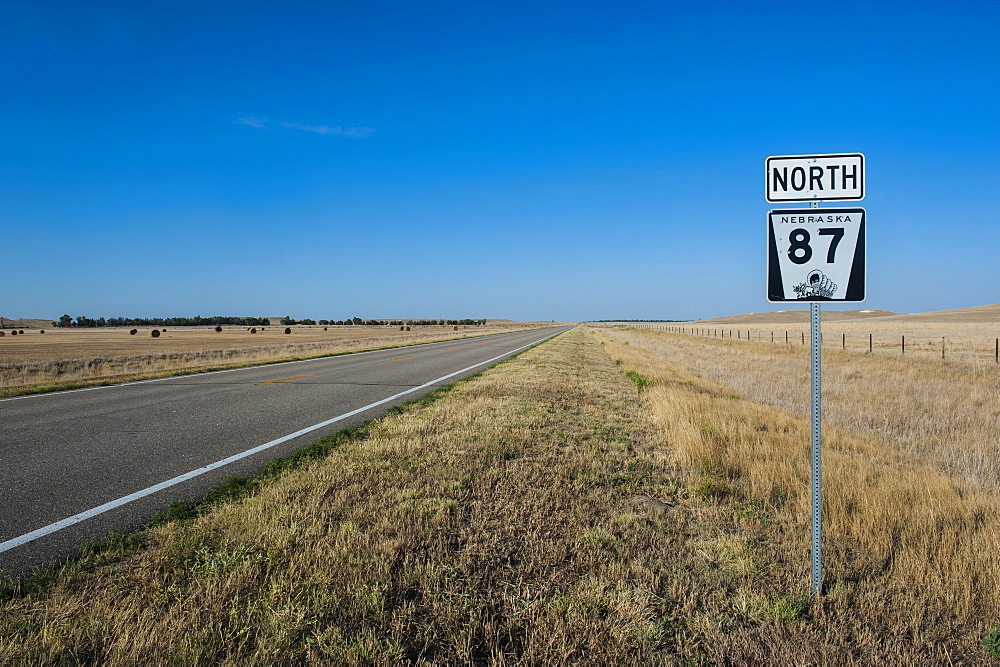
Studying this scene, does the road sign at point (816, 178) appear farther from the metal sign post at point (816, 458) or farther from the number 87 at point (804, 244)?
the number 87 at point (804, 244)

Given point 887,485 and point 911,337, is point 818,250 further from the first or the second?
point 911,337

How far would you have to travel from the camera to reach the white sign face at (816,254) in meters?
3.19

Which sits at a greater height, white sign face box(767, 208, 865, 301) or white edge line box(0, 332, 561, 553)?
white sign face box(767, 208, 865, 301)

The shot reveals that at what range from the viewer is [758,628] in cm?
280

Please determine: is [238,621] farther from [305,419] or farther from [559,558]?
[305,419]

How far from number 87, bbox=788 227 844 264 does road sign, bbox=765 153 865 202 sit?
0.27m

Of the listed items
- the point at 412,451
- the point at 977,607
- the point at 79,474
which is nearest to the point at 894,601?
the point at 977,607

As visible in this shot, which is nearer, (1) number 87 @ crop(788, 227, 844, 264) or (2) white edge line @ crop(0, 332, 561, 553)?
(1) number 87 @ crop(788, 227, 844, 264)

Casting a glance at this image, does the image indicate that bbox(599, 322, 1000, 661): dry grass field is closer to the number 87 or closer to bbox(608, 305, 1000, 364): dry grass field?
the number 87

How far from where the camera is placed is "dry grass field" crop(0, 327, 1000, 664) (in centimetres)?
257

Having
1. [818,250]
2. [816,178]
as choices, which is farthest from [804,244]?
[816,178]

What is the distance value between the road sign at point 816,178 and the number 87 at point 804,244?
268 millimetres

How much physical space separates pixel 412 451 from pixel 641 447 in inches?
122

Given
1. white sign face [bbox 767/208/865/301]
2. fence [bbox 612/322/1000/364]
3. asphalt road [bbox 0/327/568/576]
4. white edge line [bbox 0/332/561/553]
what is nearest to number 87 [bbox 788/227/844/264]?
white sign face [bbox 767/208/865/301]
